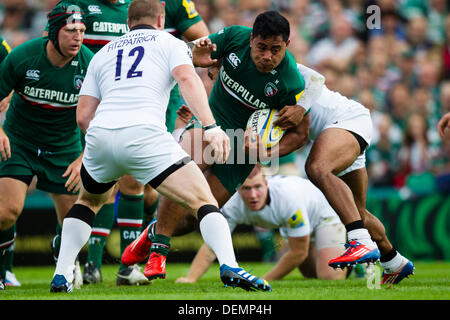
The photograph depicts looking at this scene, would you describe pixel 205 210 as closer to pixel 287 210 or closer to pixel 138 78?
pixel 138 78

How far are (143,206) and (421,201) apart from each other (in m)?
A: 6.03

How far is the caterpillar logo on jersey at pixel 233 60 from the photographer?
21.5ft

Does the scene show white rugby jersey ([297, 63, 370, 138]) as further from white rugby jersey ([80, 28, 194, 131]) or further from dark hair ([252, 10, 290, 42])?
white rugby jersey ([80, 28, 194, 131])

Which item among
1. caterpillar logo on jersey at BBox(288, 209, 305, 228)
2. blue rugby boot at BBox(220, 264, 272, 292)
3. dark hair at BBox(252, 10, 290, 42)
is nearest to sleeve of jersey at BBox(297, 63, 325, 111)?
dark hair at BBox(252, 10, 290, 42)

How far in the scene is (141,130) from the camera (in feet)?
16.6

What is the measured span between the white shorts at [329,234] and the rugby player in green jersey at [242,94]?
2.35 meters

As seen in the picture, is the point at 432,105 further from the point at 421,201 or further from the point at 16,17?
the point at 16,17

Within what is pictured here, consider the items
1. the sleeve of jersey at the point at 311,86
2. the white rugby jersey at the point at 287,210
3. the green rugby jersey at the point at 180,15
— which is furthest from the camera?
the white rugby jersey at the point at 287,210

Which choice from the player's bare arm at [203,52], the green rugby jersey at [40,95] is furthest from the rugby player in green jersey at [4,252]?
the player's bare arm at [203,52]

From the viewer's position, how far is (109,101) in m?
5.27

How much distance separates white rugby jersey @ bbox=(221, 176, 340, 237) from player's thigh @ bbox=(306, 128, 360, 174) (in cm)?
193

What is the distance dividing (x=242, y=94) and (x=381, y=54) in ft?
29.0

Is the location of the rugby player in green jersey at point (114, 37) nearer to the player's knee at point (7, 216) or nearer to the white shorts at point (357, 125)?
the player's knee at point (7, 216)

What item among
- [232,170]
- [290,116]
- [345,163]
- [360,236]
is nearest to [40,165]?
[232,170]
